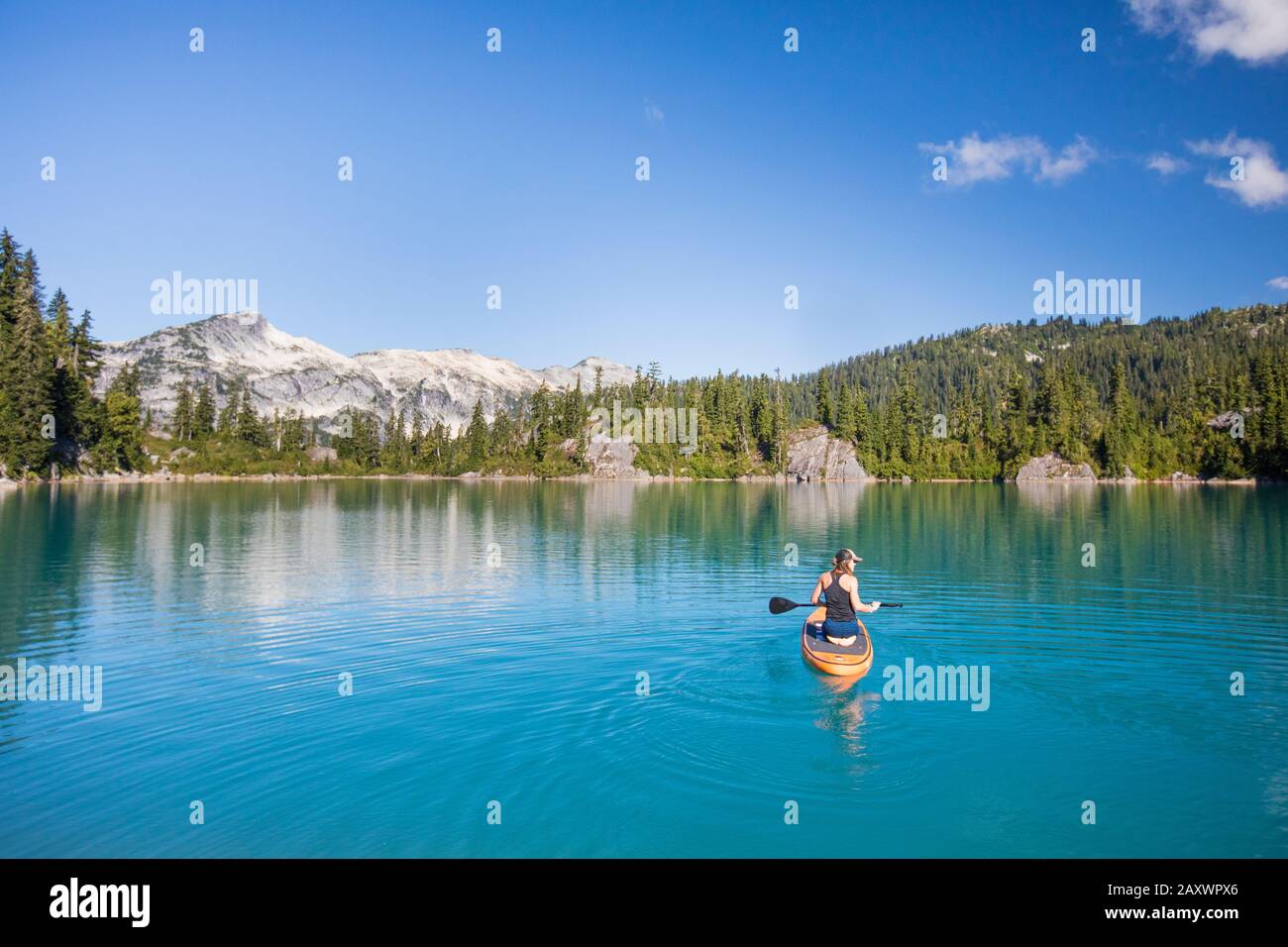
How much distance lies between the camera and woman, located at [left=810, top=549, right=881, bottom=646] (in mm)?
19781

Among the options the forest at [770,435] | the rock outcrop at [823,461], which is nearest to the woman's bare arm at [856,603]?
the forest at [770,435]

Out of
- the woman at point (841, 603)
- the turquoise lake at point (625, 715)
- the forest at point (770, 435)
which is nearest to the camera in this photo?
the turquoise lake at point (625, 715)

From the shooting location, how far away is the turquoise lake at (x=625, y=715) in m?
11.4

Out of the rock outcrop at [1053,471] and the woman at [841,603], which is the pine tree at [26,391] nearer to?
the woman at [841,603]

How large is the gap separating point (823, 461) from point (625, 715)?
17429cm

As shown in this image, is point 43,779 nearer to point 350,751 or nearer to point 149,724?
point 149,724

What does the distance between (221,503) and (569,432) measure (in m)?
116

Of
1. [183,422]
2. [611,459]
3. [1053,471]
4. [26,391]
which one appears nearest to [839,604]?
[26,391]

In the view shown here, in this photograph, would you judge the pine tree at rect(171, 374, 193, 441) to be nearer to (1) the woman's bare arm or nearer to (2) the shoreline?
(2) the shoreline

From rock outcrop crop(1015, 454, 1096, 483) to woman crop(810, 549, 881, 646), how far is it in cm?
16972

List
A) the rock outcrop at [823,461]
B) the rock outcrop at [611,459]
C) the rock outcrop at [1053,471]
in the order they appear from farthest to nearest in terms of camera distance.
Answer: the rock outcrop at [611,459] < the rock outcrop at [823,461] < the rock outcrop at [1053,471]

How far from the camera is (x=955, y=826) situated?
11.5m

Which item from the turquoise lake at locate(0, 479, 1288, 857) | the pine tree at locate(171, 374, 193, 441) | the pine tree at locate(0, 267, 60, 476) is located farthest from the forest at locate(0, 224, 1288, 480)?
the turquoise lake at locate(0, 479, 1288, 857)

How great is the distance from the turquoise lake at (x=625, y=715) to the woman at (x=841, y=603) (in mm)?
1368
